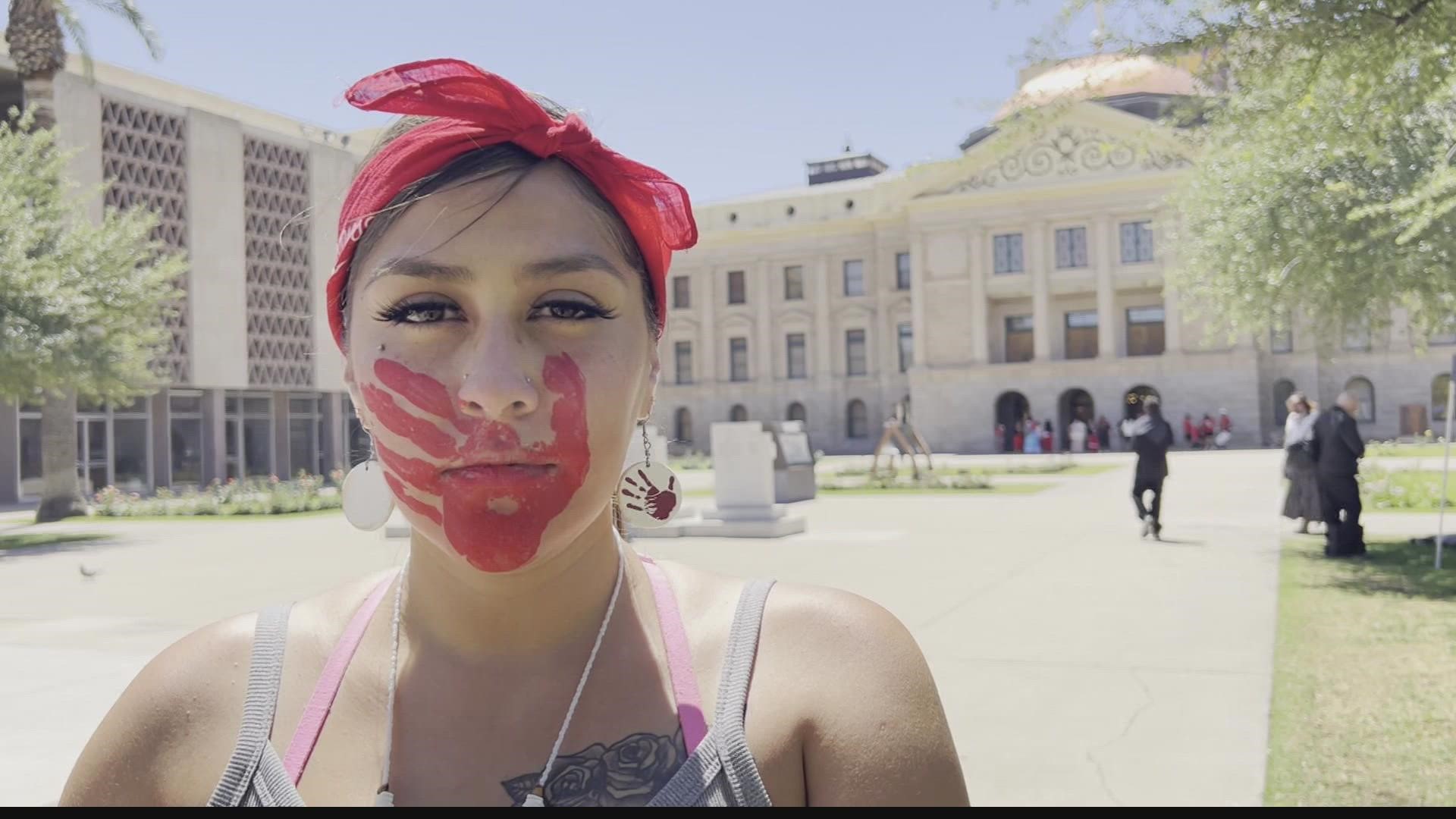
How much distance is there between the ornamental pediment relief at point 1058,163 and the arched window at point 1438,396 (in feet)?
51.0

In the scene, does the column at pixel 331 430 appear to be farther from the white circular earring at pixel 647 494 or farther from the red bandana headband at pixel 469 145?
the red bandana headband at pixel 469 145

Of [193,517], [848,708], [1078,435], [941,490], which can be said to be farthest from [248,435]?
[848,708]

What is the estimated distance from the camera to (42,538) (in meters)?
19.8

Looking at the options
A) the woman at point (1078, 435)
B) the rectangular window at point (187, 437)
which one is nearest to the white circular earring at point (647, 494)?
the rectangular window at point (187, 437)

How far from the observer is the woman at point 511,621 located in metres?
Result: 1.46

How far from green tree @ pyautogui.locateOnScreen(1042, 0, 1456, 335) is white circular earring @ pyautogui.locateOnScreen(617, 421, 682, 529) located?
5.86m

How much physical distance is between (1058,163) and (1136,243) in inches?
213

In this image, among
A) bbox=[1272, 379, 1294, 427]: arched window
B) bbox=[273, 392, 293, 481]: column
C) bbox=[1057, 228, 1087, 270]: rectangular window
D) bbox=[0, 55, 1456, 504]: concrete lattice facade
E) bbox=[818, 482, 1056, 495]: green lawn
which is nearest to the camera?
bbox=[818, 482, 1056, 495]: green lawn

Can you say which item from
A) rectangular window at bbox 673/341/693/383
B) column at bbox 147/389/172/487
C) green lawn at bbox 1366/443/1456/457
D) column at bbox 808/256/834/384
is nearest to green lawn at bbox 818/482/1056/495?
green lawn at bbox 1366/443/1456/457

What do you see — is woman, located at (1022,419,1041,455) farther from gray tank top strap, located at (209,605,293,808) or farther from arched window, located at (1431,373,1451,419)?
gray tank top strap, located at (209,605,293,808)

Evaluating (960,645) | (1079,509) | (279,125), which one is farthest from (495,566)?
(279,125)

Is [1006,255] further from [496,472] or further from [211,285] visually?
[496,472]

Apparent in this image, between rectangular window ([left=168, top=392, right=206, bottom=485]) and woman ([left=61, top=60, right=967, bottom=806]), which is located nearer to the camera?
woman ([left=61, top=60, right=967, bottom=806])

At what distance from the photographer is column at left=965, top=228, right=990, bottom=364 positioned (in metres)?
58.7
